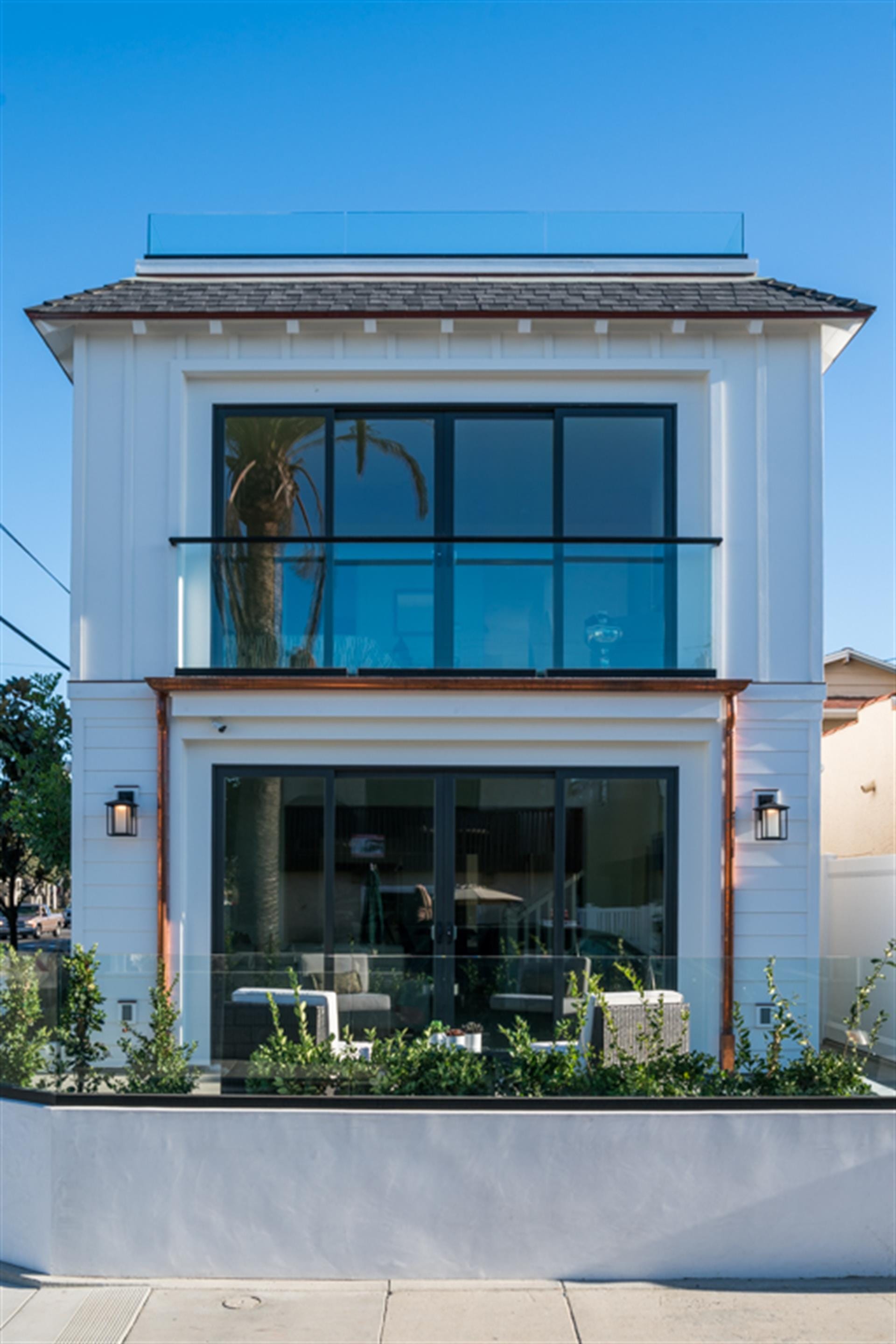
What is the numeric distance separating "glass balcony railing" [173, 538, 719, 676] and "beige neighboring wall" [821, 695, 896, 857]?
4725 millimetres

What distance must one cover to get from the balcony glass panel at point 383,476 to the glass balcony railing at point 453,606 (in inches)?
16.0

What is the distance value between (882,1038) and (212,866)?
552 centimetres

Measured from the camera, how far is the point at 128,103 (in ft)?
35.3

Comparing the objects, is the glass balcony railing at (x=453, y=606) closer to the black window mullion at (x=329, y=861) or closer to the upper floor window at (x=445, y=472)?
the upper floor window at (x=445, y=472)

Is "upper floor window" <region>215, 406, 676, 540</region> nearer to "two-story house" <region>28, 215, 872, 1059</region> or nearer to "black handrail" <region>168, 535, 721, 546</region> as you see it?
"two-story house" <region>28, 215, 872, 1059</region>

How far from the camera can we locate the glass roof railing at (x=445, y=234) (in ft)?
38.7

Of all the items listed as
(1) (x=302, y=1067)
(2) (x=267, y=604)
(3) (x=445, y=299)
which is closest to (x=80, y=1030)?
(1) (x=302, y=1067)

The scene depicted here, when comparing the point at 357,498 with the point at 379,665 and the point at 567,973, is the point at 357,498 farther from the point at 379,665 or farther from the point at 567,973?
the point at 567,973

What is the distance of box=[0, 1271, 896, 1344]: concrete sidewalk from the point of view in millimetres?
5723

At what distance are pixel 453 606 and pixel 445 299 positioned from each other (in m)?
2.70

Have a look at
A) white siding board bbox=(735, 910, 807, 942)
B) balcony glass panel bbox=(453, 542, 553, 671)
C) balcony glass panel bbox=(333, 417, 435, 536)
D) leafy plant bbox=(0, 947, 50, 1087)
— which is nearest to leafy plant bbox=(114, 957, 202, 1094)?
leafy plant bbox=(0, 947, 50, 1087)

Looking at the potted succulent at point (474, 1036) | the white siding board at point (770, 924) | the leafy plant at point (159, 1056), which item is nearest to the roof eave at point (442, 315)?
the white siding board at point (770, 924)

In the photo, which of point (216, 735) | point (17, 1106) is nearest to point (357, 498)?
point (216, 735)

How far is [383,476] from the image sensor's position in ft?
35.7
